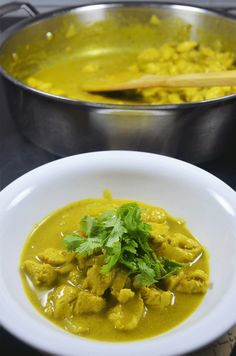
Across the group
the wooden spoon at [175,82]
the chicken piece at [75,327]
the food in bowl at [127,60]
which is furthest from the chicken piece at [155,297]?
the food in bowl at [127,60]

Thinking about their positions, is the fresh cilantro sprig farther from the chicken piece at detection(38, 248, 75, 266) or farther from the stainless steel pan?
the stainless steel pan

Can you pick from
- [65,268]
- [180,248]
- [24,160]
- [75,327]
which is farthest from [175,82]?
[75,327]

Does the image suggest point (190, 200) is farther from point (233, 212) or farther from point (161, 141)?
point (161, 141)

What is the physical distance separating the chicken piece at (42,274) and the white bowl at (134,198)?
0.09 feet

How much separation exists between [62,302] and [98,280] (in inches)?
2.7

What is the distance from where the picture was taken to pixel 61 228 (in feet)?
3.44

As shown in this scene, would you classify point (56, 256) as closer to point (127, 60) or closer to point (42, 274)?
point (42, 274)

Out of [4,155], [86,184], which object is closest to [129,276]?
[86,184]

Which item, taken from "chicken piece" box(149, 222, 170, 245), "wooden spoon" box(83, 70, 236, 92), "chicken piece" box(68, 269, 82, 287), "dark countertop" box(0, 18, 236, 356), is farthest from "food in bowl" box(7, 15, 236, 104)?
"chicken piece" box(68, 269, 82, 287)

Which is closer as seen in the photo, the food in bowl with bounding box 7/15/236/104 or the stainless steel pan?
the stainless steel pan

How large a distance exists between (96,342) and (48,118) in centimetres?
69

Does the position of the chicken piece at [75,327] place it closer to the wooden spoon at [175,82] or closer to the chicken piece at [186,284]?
the chicken piece at [186,284]

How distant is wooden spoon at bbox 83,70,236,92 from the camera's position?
1419mm

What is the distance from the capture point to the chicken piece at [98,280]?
34.8 inches
